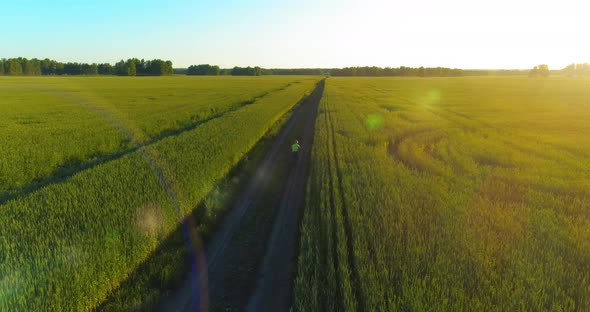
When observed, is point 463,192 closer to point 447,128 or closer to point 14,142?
point 447,128

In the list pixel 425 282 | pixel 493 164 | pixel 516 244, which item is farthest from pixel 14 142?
pixel 493 164

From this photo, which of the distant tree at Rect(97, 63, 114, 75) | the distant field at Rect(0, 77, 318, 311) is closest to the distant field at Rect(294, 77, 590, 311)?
the distant field at Rect(0, 77, 318, 311)

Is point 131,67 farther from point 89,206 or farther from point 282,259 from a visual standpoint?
point 282,259

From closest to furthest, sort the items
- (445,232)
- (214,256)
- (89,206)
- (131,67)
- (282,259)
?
(445,232) → (282,259) → (214,256) → (89,206) → (131,67)

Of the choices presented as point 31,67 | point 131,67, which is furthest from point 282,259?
point 31,67

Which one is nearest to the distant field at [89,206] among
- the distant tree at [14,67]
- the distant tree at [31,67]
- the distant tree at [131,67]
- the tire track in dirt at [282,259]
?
the tire track in dirt at [282,259]

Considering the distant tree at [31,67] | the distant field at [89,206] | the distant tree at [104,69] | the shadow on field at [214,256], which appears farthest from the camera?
the distant tree at [104,69]

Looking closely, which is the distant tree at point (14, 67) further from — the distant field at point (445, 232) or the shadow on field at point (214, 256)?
the distant field at point (445, 232)

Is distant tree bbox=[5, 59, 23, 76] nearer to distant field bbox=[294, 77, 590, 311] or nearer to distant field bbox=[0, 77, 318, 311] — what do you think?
distant field bbox=[0, 77, 318, 311]
